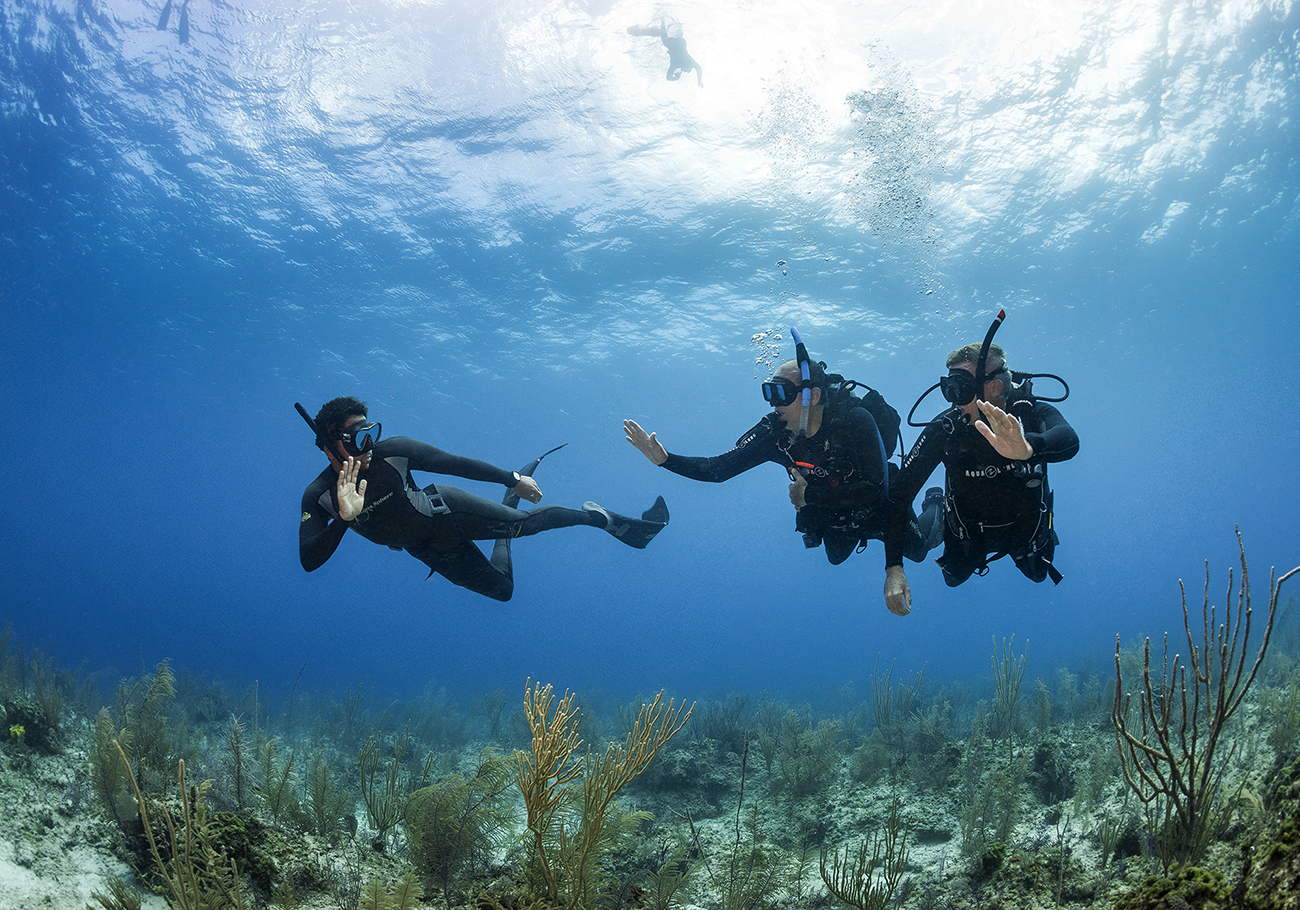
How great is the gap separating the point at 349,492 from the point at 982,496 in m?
5.38

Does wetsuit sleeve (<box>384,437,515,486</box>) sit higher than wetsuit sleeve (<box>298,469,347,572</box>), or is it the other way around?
wetsuit sleeve (<box>384,437,515,486</box>)

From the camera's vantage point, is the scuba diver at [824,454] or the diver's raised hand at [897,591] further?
the scuba diver at [824,454]

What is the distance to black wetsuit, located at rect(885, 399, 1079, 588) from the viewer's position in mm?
5039

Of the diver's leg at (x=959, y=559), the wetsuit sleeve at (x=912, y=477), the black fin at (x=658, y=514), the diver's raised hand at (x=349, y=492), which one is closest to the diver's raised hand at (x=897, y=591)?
the wetsuit sleeve at (x=912, y=477)

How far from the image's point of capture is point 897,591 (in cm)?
488

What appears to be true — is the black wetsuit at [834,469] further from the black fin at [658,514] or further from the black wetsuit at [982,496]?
the black fin at [658,514]

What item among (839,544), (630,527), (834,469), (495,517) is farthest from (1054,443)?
(495,517)

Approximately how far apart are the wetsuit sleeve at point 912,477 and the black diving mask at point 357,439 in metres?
4.68

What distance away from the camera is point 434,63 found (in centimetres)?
1412

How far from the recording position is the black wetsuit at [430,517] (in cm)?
538

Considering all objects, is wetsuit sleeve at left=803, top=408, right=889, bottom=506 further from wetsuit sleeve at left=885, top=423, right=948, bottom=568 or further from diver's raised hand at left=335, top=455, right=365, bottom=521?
diver's raised hand at left=335, top=455, right=365, bottom=521

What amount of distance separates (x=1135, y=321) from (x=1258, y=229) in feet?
20.0

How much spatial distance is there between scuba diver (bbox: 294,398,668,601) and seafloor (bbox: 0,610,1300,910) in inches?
74.5

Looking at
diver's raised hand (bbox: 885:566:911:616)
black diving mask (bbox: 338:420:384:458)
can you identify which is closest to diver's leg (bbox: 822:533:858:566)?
diver's raised hand (bbox: 885:566:911:616)
